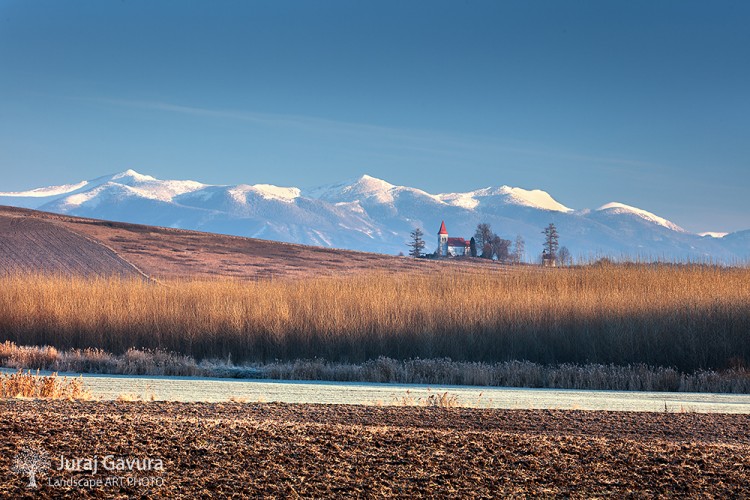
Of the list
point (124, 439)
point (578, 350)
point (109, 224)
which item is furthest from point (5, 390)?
point (109, 224)

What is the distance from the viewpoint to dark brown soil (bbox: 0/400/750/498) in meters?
4.87

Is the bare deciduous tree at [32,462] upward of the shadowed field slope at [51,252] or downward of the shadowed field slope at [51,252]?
downward

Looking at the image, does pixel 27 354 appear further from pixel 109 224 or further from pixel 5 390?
pixel 109 224

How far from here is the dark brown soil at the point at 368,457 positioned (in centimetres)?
487

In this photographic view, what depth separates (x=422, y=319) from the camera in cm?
1869

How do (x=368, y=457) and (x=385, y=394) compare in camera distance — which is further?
(x=385, y=394)

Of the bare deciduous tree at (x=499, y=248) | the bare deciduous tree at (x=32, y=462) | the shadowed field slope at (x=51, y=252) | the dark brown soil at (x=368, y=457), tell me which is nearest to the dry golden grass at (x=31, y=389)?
the dark brown soil at (x=368, y=457)

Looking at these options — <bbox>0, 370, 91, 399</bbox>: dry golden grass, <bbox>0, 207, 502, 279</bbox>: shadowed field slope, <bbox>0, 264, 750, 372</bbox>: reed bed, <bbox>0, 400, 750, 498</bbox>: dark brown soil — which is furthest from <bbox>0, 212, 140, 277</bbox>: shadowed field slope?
<bbox>0, 400, 750, 498</bbox>: dark brown soil

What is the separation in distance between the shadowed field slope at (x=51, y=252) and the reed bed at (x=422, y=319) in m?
7.29

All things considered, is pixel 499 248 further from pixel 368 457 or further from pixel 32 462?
pixel 32 462

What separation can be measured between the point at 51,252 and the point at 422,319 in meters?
17.7

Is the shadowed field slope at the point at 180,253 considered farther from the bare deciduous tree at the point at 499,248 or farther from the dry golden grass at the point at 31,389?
the bare deciduous tree at the point at 499,248

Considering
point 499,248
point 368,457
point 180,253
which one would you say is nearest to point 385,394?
point 368,457

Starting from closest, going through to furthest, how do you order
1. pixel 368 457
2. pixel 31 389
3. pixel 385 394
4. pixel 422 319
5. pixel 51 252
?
pixel 368 457
pixel 31 389
pixel 385 394
pixel 422 319
pixel 51 252
